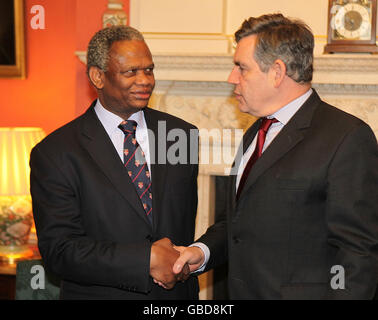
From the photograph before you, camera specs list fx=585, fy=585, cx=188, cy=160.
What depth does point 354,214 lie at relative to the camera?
1.81 m

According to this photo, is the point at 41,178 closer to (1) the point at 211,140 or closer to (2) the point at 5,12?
(1) the point at 211,140

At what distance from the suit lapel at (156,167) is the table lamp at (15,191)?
5.10 ft

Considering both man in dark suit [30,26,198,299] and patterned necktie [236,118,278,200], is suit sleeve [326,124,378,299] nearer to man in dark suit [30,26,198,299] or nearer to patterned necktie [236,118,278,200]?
patterned necktie [236,118,278,200]

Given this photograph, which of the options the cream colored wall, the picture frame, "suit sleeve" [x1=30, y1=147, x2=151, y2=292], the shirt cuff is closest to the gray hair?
"suit sleeve" [x1=30, y1=147, x2=151, y2=292]

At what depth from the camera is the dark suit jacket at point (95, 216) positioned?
218 centimetres

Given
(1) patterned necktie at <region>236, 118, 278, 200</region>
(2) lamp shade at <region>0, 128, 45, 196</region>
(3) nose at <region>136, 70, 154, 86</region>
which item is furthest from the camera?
(2) lamp shade at <region>0, 128, 45, 196</region>

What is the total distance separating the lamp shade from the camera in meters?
3.75

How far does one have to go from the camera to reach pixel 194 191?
8.32ft

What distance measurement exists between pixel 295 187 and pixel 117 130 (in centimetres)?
86

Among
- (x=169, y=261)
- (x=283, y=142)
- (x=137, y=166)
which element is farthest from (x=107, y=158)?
(x=283, y=142)

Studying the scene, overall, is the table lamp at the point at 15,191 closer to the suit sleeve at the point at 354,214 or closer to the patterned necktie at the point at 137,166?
the patterned necktie at the point at 137,166

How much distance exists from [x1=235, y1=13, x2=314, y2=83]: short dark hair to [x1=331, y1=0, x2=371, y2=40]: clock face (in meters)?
1.39

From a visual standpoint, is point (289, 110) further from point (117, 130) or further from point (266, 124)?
point (117, 130)
